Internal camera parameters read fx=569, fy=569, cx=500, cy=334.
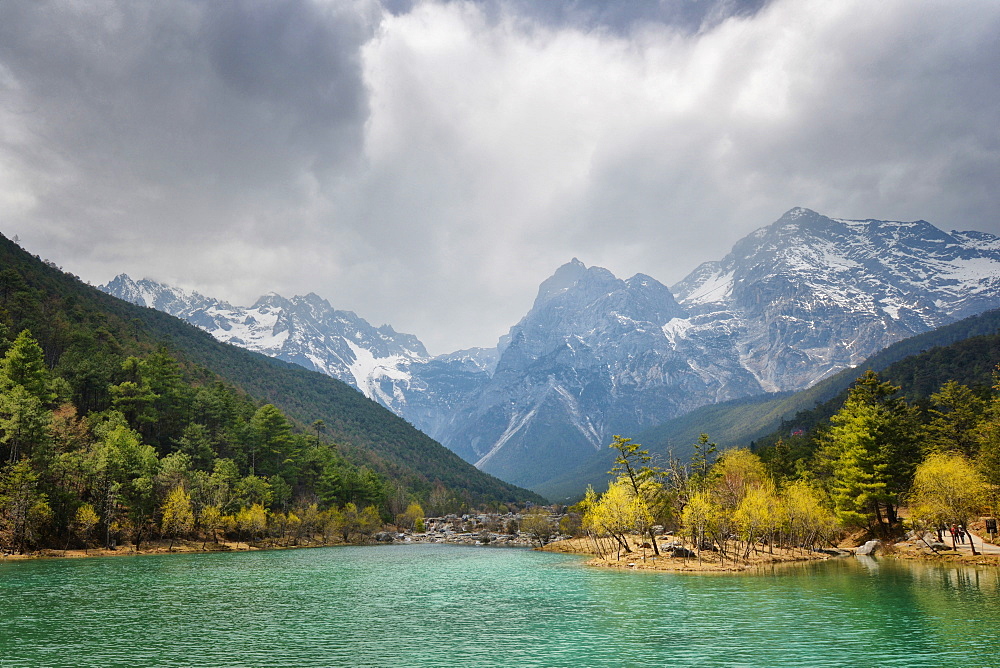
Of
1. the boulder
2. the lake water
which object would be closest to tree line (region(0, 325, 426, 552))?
the lake water

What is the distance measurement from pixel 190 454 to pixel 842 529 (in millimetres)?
139729

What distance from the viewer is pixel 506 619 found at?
1788 inches

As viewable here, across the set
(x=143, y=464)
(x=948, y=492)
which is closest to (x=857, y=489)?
(x=948, y=492)

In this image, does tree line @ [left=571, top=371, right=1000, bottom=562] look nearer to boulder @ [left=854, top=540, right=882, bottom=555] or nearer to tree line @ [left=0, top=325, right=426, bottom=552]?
boulder @ [left=854, top=540, right=882, bottom=555]

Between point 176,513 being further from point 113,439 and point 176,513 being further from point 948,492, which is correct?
point 948,492

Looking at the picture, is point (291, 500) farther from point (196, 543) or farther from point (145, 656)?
point (145, 656)

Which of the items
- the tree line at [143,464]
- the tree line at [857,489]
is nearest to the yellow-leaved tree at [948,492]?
the tree line at [857,489]

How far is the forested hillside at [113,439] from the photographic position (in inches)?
3669

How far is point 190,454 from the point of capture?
135m

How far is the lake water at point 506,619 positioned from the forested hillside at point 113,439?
23.9m

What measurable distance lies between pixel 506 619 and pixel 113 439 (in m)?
96.4

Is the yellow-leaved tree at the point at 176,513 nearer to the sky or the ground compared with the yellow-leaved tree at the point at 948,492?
nearer to the ground

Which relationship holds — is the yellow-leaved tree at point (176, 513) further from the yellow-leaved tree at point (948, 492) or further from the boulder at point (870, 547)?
the yellow-leaved tree at point (948, 492)

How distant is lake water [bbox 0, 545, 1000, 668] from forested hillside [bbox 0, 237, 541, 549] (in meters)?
23.9
